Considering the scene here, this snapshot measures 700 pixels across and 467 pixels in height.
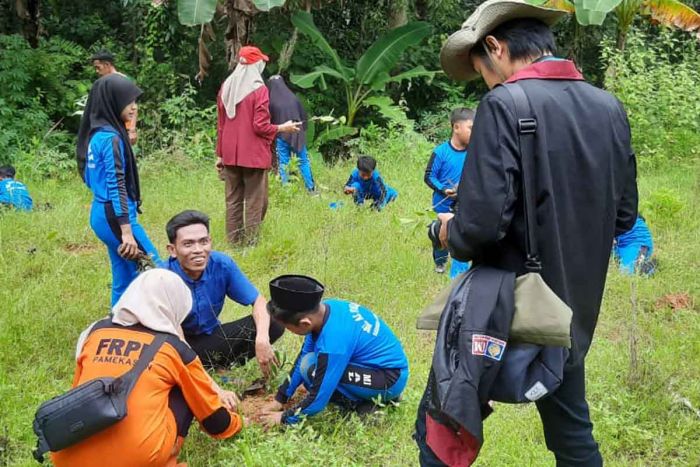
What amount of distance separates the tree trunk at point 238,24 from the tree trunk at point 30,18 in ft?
18.7

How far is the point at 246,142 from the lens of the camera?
21.7ft

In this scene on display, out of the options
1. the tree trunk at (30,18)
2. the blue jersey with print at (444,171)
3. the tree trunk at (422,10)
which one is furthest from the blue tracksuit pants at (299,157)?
the tree trunk at (30,18)

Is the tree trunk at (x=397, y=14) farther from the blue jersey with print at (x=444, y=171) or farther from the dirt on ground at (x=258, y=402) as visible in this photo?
the dirt on ground at (x=258, y=402)

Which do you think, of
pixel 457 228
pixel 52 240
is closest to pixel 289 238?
pixel 52 240

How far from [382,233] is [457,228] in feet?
15.5

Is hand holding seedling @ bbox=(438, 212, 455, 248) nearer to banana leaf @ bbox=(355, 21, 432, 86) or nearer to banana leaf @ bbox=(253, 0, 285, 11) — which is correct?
banana leaf @ bbox=(253, 0, 285, 11)

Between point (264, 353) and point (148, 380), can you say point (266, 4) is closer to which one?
point (264, 353)

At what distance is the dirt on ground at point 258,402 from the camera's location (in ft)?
12.8

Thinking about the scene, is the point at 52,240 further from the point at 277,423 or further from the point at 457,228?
the point at 457,228

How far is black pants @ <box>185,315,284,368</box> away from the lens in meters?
4.35

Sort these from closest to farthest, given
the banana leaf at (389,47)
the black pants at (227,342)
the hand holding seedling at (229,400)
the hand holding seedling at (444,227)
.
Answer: the hand holding seedling at (444,227)
the hand holding seedling at (229,400)
the black pants at (227,342)
the banana leaf at (389,47)

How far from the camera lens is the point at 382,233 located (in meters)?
6.84

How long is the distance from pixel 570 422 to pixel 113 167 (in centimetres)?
307

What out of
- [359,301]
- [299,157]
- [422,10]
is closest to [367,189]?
[299,157]
